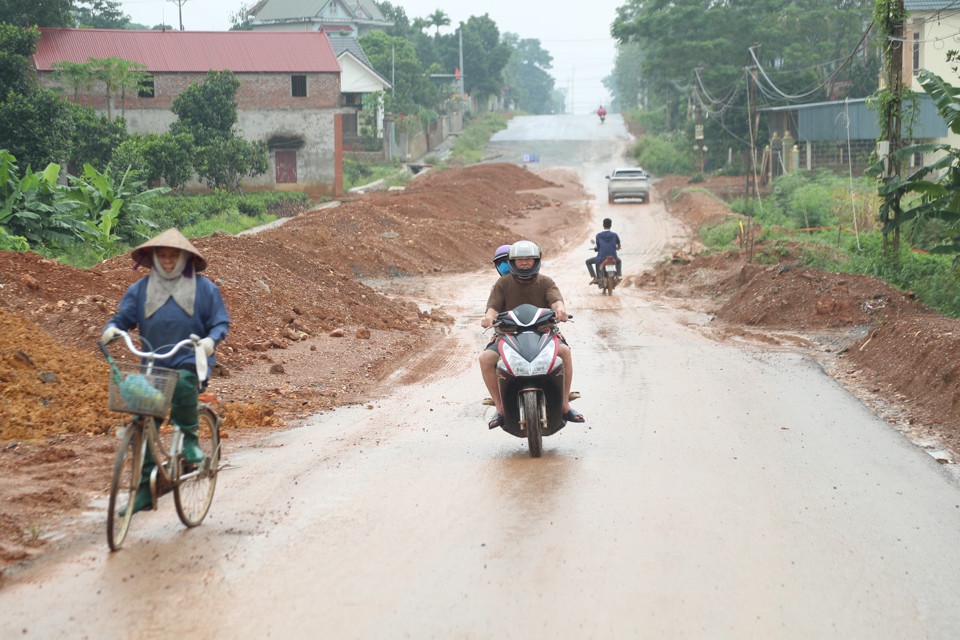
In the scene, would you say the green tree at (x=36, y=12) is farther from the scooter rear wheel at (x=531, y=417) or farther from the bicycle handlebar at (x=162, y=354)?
the bicycle handlebar at (x=162, y=354)

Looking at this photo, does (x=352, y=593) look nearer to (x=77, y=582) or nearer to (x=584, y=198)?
(x=77, y=582)

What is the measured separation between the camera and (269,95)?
54031mm

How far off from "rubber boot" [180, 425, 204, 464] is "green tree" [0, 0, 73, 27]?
153 ft

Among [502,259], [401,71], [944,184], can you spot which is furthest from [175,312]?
[401,71]

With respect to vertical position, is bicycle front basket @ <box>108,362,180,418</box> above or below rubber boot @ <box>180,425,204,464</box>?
above

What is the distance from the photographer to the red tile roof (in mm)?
52000

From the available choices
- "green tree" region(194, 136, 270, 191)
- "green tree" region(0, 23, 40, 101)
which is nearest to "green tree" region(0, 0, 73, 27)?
"green tree" region(194, 136, 270, 191)

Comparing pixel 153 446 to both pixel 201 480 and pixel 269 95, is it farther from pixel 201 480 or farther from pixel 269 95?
pixel 269 95

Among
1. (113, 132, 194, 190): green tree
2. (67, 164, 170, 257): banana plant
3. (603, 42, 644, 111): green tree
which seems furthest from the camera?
(603, 42, 644, 111): green tree

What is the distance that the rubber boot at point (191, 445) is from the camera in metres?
6.82

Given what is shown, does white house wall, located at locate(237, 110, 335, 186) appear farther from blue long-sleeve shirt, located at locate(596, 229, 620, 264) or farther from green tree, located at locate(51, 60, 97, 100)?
blue long-sleeve shirt, located at locate(596, 229, 620, 264)

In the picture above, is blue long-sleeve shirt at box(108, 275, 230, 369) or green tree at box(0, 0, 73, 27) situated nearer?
blue long-sleeve shirt at box(108, 275, 230, 369)

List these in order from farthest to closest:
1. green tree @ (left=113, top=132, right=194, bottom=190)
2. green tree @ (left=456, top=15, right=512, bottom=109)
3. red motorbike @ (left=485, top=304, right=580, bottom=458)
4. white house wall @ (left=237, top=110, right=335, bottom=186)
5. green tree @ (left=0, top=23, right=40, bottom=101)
Answer: 1. green tree @ (left=456, top=15, right=512, bottom=109)
2. white house wall @ (left=237, top=110, right=335, bottom=186)
3. green tree @ (left=113, top=132, right=194, bottom=190)
4. green tree @ (left=0, top=23, right=40, bottom=101)
5. red motorbike @ (left=485, top=304, right=580, bottom=458)

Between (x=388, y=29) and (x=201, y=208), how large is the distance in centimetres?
8416
